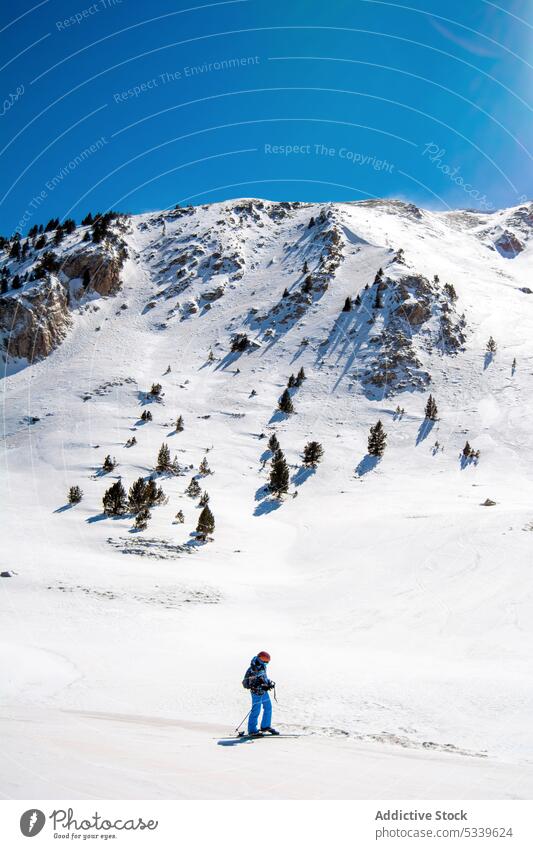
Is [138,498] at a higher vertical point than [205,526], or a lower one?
higher

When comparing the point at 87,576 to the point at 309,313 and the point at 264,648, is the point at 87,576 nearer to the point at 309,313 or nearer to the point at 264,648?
the point at 264,648

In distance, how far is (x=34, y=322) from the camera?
301 ft

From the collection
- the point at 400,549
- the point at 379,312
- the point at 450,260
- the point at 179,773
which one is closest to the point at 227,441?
the point at 400,549

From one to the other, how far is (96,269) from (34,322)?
21761 millimetres

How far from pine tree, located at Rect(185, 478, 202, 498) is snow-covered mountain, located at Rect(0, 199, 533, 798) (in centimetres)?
100

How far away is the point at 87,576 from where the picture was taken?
2500 cm

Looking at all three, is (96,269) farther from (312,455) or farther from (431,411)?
(431,411)

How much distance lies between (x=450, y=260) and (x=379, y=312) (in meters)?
38.8

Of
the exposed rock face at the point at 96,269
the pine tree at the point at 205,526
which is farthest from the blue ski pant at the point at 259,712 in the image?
the exposed rock face at the point at 96,269

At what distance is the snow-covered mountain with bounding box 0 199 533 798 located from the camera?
11227 millimetres

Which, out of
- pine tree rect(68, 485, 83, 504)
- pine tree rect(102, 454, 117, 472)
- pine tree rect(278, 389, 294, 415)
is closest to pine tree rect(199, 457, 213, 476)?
pine tree rect(102, 454, 117, 472)

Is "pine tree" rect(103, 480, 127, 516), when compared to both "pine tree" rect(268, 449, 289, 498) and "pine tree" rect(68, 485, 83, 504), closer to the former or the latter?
"pine tree" rect(68, 485, 83, 504)

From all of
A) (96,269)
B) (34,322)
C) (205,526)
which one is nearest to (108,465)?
(205,526)
